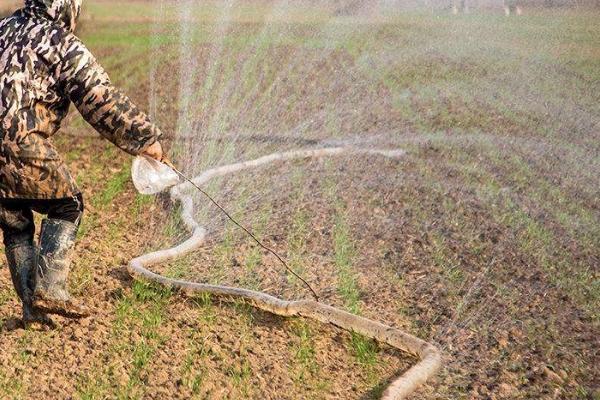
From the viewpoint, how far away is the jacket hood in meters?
4.52

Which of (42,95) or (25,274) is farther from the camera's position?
(25,274)

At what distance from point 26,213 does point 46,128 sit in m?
0.51

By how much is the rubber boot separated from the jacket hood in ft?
3.63

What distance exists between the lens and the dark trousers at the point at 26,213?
4758mm

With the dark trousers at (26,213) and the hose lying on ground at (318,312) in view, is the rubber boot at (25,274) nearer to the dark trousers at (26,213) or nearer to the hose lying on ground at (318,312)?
the dark trousers at (26,213)

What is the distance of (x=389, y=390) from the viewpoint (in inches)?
164

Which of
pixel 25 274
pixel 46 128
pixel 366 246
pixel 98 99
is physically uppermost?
pixel 98 99

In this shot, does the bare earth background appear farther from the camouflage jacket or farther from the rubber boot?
the camouflage jacket

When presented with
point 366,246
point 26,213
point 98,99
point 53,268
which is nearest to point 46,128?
point 98,99

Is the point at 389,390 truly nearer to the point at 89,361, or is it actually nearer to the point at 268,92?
the point at 89,361

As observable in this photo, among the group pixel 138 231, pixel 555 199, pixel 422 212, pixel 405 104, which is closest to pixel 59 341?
pixel 138 231

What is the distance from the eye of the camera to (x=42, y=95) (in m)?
4.50

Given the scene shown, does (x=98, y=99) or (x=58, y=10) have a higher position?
(x=58, y=10)

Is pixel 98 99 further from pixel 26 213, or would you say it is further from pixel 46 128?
pixel 26 213
